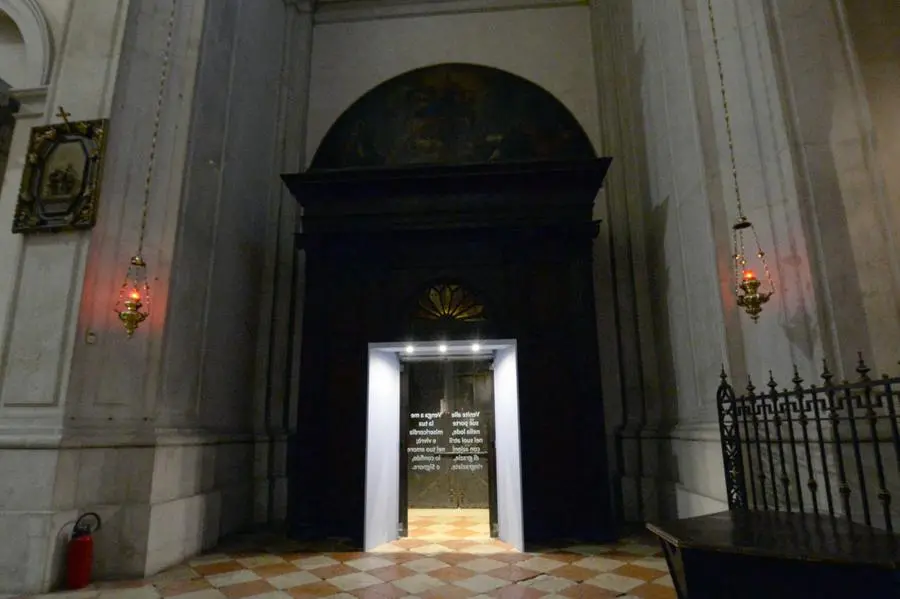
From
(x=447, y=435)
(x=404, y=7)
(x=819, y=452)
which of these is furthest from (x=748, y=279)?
(x=404, y=7)

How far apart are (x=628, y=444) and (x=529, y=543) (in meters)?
1.86

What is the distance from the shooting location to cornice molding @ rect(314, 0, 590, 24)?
765 centimetres

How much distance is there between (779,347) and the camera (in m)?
3.60

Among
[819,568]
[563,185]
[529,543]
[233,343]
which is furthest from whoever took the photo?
[233,343]

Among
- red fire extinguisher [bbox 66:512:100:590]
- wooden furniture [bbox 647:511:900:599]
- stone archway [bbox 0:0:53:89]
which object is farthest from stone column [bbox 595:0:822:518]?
stone archway [bbox 0:0:53:89]

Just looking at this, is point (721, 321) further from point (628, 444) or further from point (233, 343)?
point (233, 343)

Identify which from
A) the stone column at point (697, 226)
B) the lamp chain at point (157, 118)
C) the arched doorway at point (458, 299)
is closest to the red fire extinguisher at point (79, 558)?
the arched doorway at point (458, 299)

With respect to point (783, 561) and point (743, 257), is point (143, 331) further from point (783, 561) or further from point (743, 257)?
point (743, 257)

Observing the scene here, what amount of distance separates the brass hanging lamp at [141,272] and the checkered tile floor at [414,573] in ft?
6.40

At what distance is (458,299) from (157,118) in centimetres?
337

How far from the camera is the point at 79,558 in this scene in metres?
3.66

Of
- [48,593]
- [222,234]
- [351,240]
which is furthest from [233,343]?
[48,593]

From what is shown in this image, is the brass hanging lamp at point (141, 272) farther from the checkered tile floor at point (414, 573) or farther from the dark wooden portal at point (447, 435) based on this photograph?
the dark wooden portal at point (447, 435)

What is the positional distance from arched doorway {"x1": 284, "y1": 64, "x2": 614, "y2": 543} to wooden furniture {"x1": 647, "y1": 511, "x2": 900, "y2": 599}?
281cm
